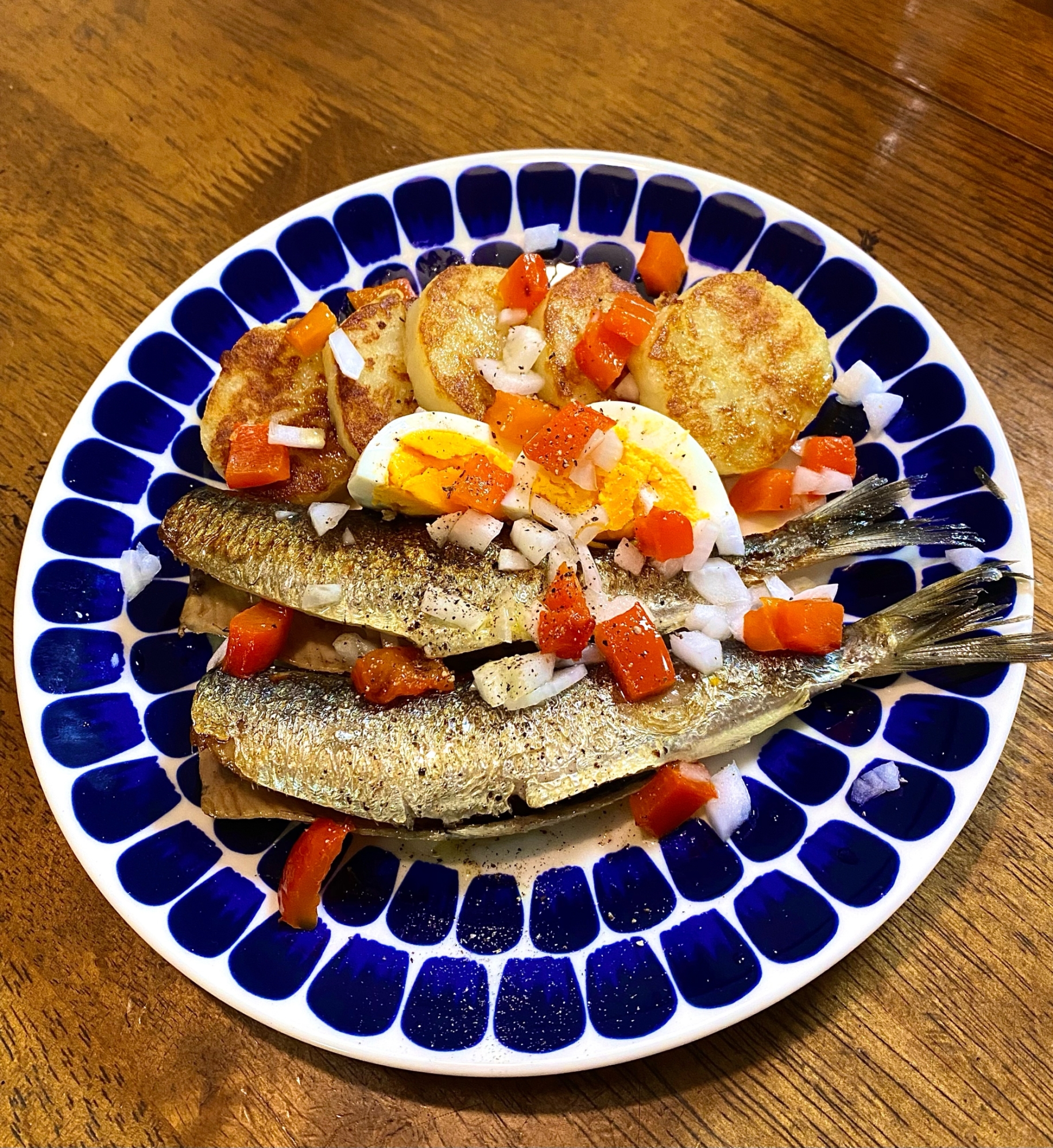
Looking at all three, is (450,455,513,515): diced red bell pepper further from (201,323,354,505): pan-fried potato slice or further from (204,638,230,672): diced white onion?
(204,638,230,672): diced white onion

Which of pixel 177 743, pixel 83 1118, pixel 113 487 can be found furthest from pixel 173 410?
pixel 83 1118

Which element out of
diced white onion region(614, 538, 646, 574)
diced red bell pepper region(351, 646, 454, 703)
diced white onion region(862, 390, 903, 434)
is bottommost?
diced red bell pepper region(351, 646, 454, 703)

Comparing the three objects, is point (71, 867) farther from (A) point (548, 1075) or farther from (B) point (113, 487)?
(A) point (548, 1075)

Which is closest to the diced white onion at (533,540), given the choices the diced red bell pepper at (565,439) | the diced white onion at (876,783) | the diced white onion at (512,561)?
the diced white onion at (512,561)

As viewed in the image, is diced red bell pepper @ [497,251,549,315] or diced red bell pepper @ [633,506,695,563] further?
diced red bell pepper @ [497,251,549,315]

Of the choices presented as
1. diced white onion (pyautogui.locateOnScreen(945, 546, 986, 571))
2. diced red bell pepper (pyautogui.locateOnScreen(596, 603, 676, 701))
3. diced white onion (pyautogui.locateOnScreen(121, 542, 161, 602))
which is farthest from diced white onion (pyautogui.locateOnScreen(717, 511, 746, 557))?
diced white onion (pyautogui.locateOnScreen(121, 542, 161, 602))

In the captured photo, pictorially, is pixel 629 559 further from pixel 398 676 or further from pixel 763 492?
pixel 398 676
